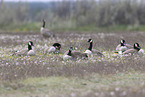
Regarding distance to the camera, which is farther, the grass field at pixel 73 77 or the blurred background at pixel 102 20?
the blurred background at pixel 102 20

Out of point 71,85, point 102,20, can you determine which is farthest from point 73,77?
point 102,20

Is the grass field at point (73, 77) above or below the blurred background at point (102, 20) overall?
below

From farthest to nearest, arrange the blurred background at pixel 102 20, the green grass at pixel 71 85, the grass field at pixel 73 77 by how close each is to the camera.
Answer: the blurred background at pixel 102 20 < the green grass at pixel 71 85 < the grass field at pixel 73 77

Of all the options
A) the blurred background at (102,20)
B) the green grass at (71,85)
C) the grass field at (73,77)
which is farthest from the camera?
the blurred background at (102,20)

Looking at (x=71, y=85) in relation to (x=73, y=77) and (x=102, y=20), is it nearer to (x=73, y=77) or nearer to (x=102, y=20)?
(x=73, y=77)

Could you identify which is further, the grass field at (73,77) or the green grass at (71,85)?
the green grass at (71,85)

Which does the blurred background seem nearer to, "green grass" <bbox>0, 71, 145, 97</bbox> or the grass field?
the grass field

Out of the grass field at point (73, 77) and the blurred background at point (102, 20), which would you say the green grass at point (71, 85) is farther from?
the blurred background at point (102, 20)

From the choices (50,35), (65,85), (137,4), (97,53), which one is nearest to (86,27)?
(137,4)

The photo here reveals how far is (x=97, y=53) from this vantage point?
14.4 meters

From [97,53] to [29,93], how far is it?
6707mm

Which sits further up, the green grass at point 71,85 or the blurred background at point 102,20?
the blurred background at point 102,20

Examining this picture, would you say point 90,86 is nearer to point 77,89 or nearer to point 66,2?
point 77,89

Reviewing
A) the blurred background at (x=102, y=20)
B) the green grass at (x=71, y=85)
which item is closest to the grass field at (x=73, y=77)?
the green grass at (x=71, y=85)
